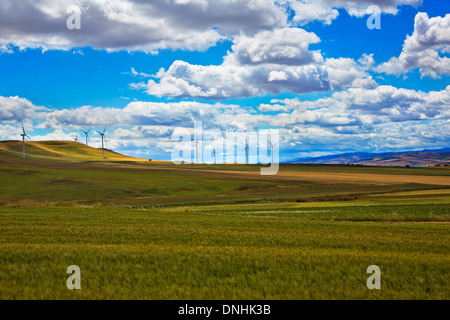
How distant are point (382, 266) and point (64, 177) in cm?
9144

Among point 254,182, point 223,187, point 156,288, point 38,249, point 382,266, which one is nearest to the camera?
point 156,288

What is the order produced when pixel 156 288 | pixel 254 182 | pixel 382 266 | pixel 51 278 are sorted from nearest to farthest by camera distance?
pixel 156 288 → pixel 51 278 → pixel 382 266 → pixel 254 182

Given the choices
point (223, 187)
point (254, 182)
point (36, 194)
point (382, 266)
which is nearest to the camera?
point (382, 266)

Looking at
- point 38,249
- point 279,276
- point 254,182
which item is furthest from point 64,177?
point 279,276

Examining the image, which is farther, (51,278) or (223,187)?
(223,187)

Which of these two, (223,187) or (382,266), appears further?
(223,187)

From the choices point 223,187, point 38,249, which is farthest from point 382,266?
point 223,187
